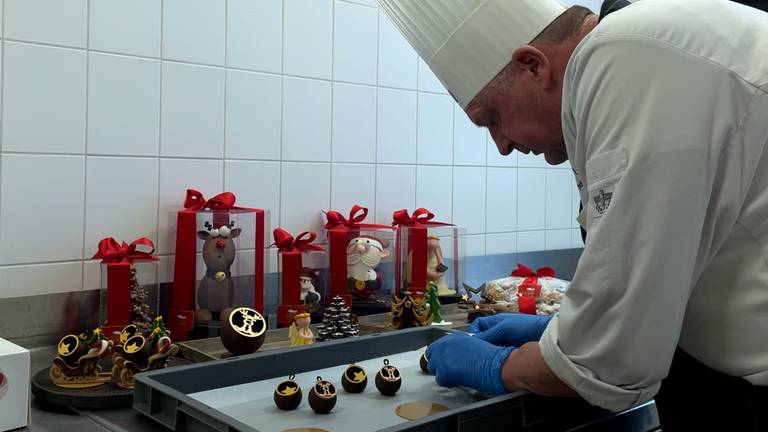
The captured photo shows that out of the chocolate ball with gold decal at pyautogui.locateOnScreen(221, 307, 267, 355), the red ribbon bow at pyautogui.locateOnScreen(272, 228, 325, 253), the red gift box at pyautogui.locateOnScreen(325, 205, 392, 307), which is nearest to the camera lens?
the chocolate ball with gold decal at pyautogui.locateOnScreen(221, 307, 267, 355)

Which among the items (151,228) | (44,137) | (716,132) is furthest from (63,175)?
(716,132)

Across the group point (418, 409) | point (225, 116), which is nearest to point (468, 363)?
point (418, 409)

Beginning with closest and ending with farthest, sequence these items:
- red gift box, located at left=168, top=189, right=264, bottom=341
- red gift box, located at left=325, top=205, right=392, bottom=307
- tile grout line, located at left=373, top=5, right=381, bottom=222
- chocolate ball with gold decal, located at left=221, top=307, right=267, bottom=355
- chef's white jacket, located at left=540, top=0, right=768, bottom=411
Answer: chef's white jacket, located at left=540, top=0, right=768, bottom=411, chocolate ball with gold decal, located at left=221, top=307, right=267, bottom=355, red gift box, located at left=168, top=189, right=264, bottom=341, red gift box, located at left=325, top=205, right=392, bottom=307, tile grout line, located at left=373, top=5, right=381, bottom=222

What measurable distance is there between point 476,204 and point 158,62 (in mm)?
1075

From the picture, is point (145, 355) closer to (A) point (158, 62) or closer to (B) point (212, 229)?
(B) point (212, 229)

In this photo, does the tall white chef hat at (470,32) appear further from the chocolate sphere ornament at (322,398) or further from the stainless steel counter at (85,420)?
the stainless steel counter at (85,420)

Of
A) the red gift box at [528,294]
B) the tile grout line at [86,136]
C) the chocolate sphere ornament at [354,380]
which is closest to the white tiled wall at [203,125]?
the tile grout line at [86,136]

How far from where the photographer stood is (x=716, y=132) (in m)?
0.80

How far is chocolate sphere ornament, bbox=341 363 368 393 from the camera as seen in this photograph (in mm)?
1147

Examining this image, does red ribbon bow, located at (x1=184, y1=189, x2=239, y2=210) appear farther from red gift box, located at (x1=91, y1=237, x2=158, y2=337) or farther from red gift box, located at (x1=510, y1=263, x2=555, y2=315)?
red gift box, located at (x1=510, y1=263, x2=555, y2=315)

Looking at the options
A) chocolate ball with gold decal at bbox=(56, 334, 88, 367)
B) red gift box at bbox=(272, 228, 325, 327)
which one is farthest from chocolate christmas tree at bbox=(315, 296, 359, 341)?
chocolate ball with gold decal at bbox=(56, 334, 88, 367)

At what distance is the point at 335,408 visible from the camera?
1.10 metres

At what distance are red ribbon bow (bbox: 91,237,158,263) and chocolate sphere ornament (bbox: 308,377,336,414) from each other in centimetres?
53

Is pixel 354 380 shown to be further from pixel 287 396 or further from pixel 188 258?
pixel 188 258
